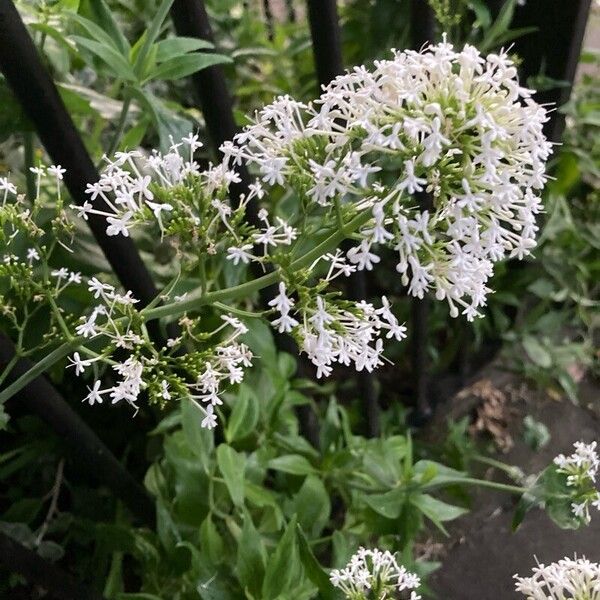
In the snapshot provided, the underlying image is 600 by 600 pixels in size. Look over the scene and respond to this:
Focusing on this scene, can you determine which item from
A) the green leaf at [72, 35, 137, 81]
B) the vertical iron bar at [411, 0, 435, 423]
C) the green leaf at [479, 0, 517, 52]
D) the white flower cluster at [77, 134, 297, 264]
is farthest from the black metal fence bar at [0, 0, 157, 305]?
the green leaf at [479, 0, 517, 52]

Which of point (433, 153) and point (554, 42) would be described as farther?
point (554, 42)

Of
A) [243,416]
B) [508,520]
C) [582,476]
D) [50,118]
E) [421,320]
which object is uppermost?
[50,118]

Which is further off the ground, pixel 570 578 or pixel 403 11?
pixel 403 11

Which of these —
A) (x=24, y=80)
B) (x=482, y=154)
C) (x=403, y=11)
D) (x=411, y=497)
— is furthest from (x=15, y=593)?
(x=403, y=11)

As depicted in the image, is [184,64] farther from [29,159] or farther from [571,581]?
[571,581]

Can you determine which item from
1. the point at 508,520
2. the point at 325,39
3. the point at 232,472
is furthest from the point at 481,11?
the point at 508,520

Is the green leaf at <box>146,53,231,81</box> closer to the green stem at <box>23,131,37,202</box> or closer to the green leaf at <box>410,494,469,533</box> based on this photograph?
the green stem at <box>23,131,37,202</box>

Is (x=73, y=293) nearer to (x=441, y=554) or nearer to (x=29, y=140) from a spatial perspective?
(x=29, y=140)

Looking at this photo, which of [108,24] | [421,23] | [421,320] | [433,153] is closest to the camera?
[433,153]
